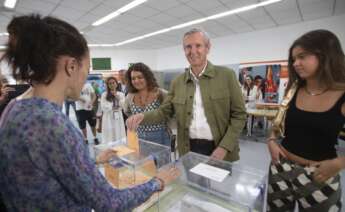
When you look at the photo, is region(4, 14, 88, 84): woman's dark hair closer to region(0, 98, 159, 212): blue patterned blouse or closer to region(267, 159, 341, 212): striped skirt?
region(0, 98, 159, 212): blue patterned blouse

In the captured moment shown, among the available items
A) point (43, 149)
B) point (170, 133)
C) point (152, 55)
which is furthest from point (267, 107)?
point (152, 55)

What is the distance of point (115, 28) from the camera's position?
20.6 feet

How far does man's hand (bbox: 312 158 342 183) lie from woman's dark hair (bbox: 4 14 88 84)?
129 centimetres

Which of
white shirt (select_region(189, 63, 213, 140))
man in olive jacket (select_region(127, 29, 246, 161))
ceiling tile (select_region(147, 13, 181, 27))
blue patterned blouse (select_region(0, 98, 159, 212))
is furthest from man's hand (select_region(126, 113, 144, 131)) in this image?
ceiling tile (select_region(147, 13, 181, 27))

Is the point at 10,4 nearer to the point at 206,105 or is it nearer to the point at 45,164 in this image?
the point at 206,105

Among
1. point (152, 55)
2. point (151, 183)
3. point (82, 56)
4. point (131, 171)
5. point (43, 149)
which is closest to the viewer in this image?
point (43, 149)

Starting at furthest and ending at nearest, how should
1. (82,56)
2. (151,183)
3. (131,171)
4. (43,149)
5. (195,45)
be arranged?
(195,45) → (131,171) → (151,183) → (82,56) → (43,149)

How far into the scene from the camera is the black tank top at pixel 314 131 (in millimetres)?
1047

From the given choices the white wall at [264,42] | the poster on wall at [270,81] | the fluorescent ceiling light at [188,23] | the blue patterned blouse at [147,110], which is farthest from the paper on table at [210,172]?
the white wall at [264,42]

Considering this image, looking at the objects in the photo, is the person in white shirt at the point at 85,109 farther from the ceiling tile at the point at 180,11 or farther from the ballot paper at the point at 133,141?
the ballot paper at the point at 133,141

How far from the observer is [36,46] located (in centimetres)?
55

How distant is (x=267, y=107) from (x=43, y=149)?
5.30 metres

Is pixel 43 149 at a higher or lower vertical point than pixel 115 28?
lower

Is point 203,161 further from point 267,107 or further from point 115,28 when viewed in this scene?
point 115,28
